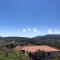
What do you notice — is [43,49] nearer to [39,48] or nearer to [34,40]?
[39,48]

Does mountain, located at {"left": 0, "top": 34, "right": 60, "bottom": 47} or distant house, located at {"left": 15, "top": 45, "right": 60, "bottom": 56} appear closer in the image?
mountain, located at {"left": 0, "top": 34, "right": 60, "bottom": 47}

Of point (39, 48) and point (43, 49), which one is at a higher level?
point (39, 48)

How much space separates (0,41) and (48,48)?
20.3 feet

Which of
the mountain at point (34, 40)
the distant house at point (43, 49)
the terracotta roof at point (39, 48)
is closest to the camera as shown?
the mountain at point (34, 40)

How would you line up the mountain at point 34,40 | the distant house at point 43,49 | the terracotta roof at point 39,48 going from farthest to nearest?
the terracotta roof at point 39,48 → the distant house at point 43,49 → the mountain at point 34,40

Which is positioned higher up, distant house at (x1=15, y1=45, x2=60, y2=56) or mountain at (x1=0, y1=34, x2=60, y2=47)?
mountain at (x1=0, y1=34, x2=60, y2=47)

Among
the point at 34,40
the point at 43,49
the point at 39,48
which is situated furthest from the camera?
the point at 43,49

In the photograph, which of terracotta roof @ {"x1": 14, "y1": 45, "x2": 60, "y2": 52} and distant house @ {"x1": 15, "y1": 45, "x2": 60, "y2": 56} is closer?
distant house @ {"x1": 15, "y1": 45, "x2": 60, "y2": 56}

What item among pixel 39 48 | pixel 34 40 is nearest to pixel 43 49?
pixel 39 48

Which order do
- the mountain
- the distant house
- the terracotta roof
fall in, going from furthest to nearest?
1. the terracotta roof
2. the distant house
3. the mountain

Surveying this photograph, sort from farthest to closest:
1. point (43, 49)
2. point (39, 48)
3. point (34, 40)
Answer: point (43, 49) < point (39, 48) < point (34, 40)

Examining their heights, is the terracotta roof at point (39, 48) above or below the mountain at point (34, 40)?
below

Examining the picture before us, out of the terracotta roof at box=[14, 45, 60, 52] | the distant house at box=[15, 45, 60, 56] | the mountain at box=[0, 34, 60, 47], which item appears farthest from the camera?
the terracotta roof at box=[14, 45, 60, 52]

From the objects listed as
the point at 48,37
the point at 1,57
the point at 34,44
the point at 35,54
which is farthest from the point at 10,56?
the point at 34,44
